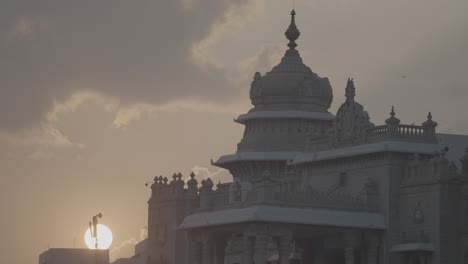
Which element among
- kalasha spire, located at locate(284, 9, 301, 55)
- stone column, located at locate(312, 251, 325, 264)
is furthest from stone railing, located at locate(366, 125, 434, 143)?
kalasha spire, located at locate(284, 9, 301, 55)

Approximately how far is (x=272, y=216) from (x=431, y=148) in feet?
29.2

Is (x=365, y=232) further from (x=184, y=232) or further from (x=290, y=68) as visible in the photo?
(x=290, y=68)

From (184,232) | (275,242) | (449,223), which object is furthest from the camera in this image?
(184,232)

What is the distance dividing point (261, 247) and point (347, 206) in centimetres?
530

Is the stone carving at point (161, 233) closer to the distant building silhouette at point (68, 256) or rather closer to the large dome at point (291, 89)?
the distant building silhouette at point (68, 256)

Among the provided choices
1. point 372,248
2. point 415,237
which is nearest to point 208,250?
point 372,248

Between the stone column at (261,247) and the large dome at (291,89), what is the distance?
23.9 metres

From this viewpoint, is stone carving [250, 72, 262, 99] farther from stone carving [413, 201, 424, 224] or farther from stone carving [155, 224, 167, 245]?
stone carving [413, 201, 424, 224]

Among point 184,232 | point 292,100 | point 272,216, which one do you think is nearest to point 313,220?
point 272,216

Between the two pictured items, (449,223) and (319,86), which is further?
(319,86)

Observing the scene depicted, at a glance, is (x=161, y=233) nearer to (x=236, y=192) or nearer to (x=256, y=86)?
(x=236, y=192)

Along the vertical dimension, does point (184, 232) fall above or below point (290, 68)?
below

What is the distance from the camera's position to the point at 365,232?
8256 centimetres

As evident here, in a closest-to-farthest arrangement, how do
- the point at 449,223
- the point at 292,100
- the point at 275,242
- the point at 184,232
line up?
the point at 449,223 < the point at 275,242 < the point at 184,232 < the point at 292,100
